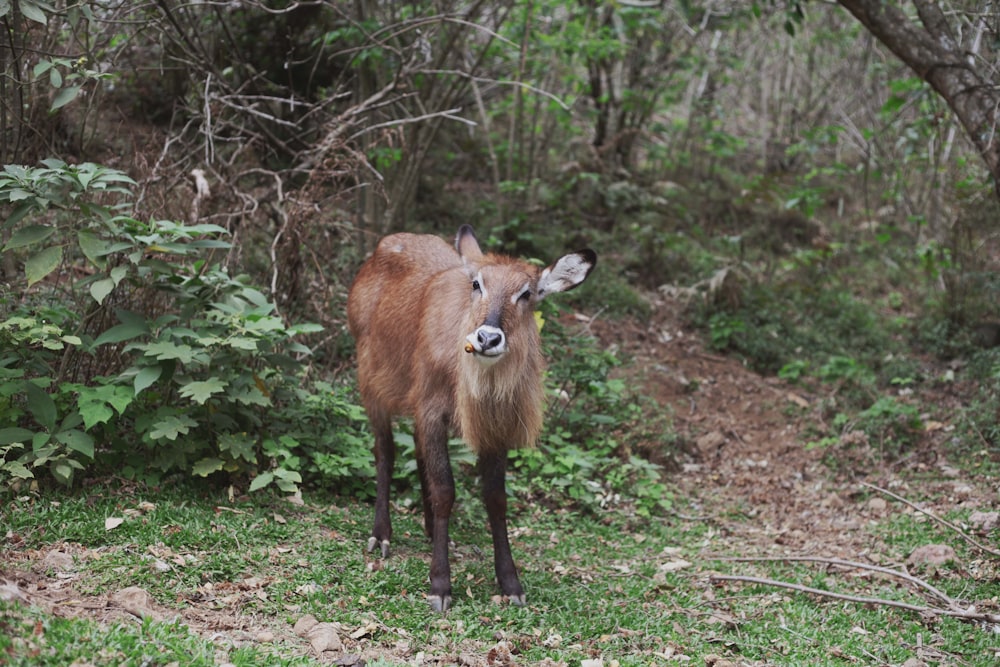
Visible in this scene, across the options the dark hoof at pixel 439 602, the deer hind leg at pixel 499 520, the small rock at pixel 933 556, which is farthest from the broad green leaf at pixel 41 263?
the small rock at pixel 933 556

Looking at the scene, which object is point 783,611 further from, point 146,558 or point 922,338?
point 922,338

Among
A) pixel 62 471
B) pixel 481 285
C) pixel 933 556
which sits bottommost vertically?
pixel 933 556

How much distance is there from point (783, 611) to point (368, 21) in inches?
246

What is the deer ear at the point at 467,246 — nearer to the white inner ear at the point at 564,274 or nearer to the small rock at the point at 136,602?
the white inner ear at the point at 564,274

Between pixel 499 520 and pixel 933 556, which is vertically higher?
pixel 499 520

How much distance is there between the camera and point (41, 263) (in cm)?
447

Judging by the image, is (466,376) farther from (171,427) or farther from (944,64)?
(944,64)

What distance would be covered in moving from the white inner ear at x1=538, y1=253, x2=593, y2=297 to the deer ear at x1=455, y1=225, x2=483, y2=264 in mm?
464

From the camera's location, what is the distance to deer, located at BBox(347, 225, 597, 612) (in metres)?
4.53

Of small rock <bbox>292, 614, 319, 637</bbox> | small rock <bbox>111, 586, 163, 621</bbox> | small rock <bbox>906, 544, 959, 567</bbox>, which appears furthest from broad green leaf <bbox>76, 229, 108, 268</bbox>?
small rock <bbox>906, 544, 959, 567</bbox>

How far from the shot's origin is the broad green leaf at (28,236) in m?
4.46

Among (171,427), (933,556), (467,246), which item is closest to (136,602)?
(171,427)

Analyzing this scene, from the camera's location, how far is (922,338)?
10.5 meters

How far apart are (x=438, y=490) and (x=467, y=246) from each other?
144cm
